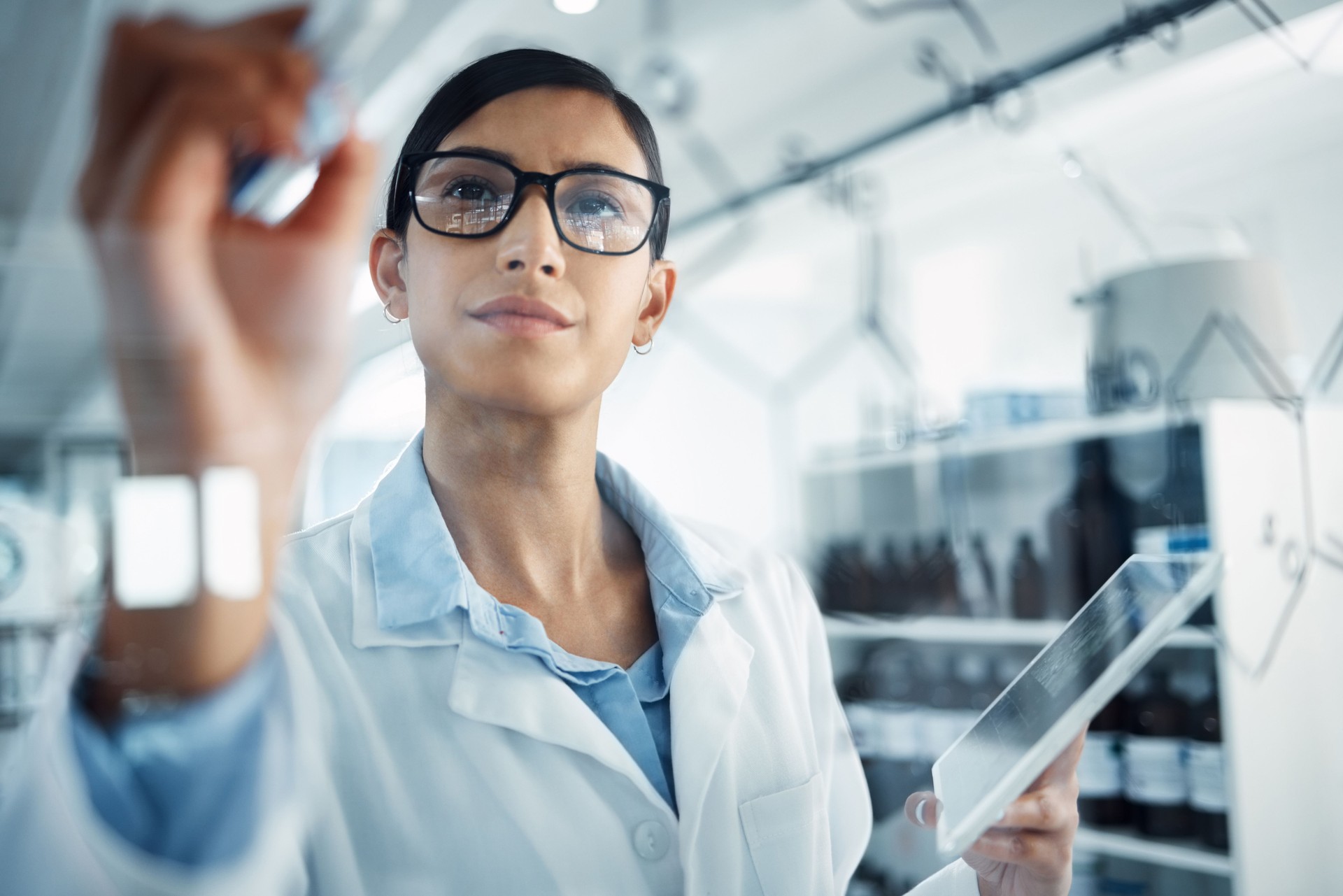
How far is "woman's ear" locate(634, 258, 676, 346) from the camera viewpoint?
1.96ft

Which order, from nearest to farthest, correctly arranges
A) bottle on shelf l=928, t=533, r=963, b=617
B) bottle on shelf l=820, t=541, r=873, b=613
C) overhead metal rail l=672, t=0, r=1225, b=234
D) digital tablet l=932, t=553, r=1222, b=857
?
1. digital tablet l=932, t=553, r=1222, b=857
2. overhead metal rail l=672, t=0, r=1225, b=234
3. bottle on shelf l=820, t=541, r=873, b=613
4. bottle on shelf l=928, t=533, r=963, b=617

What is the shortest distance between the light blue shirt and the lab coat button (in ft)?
0.08

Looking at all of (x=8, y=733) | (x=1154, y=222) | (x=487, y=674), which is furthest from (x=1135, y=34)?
(x=8, y=733)

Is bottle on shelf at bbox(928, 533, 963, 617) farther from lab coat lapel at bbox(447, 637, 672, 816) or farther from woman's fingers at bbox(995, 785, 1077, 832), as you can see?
lab coat lapel at bbox(447, 637, 672, 816)

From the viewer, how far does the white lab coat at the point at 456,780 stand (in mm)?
384

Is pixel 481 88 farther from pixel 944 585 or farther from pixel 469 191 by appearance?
pixel 944 585

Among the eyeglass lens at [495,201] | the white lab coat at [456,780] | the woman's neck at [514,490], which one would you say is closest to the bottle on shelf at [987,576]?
the white lab coat at [456,780]

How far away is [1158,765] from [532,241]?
1.27 metres

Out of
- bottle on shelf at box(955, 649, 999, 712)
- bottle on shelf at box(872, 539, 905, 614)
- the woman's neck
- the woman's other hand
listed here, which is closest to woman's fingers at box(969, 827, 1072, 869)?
the woman's other hand

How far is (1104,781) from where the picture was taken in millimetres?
1370

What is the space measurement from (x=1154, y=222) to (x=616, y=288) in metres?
1.16

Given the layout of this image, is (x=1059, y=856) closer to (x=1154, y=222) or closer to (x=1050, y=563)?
(x=1050, y=563)

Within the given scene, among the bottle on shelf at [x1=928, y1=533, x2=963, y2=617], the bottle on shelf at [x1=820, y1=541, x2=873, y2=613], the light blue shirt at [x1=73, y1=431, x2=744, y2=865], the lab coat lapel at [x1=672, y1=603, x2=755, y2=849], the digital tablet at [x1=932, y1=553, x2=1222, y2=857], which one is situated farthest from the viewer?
the bottle on shelf at [x1=928, y1=533, x2=963, y2=617]

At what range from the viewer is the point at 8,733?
43 cm
